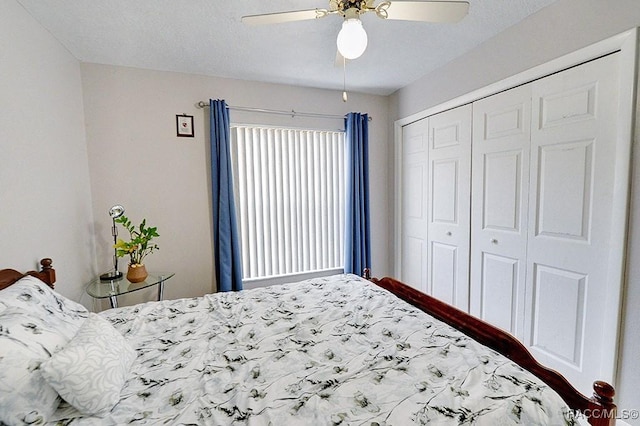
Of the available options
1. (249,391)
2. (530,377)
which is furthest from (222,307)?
(530,377)

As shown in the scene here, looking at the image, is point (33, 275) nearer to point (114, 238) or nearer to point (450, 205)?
point (114, 238)

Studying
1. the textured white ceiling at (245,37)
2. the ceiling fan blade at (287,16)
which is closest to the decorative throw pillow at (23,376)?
the ceiling fan blade at (287,16)

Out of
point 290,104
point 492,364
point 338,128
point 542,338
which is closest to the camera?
point 492,364

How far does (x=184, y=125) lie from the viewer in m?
2.69

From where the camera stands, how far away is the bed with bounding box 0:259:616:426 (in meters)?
0.89

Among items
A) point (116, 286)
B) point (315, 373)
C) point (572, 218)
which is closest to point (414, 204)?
point (572, 218)

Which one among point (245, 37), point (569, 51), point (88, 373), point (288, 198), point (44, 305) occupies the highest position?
point (245, 37)

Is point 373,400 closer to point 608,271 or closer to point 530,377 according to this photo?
point 530,377

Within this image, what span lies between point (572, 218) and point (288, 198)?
2354 mm

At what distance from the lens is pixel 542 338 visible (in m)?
1.98

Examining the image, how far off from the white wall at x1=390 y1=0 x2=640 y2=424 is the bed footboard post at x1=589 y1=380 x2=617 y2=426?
926 millimetres

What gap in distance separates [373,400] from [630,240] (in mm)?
1652

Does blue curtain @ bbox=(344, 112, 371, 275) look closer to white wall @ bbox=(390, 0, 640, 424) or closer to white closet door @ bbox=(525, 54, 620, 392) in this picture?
white wall @ bbox=(390, 0, 640, 424)

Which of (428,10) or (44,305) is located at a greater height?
(428,10)
